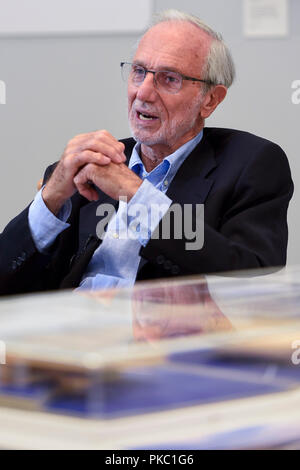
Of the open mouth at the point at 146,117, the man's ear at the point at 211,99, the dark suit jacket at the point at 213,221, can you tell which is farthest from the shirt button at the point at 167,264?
the man's ear at the point at 211,99

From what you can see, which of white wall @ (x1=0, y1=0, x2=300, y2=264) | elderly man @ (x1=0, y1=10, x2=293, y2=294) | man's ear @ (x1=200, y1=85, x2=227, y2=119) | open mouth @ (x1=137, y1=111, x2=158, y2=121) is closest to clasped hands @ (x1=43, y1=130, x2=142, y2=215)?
elderly man @ (x1=0, y1=10, x2=293, y2=294)

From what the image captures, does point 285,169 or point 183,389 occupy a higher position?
point 285,169

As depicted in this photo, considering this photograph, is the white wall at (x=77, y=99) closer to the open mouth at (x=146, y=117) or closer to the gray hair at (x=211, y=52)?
the gray hair at (x=211, y=52)

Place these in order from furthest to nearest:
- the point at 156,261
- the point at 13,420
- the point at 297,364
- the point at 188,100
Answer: the point at 188,100
the point at 156,261
the point at 297,364
the point at 13,420

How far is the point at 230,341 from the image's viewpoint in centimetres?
62

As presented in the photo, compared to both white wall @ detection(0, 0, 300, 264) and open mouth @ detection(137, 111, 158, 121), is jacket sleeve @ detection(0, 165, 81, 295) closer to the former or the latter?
open mouth @ detection(137, 111, 158, 121)

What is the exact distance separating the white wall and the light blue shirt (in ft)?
4.22

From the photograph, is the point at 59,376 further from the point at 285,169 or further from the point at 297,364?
the point at 285,169

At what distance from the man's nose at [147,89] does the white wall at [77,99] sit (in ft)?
4.05

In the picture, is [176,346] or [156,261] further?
[156,261]

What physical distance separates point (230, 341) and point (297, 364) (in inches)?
2.3

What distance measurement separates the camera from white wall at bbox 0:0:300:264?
3.04 m

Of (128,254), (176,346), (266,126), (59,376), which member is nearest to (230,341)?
(176,346)

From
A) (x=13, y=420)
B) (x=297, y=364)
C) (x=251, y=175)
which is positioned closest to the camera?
(x=13, y=420)
